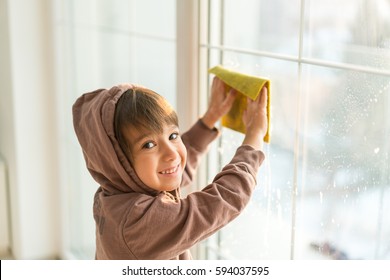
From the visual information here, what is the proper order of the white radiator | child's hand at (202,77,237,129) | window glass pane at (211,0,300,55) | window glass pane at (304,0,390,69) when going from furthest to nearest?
the white radiator < child's hand at (202,77,237,129) < window glass pane at (211,0,300,55) < window glass pane at (304,0,390,69)

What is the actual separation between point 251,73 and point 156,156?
40 centimetres

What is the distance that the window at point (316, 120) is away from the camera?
128cm

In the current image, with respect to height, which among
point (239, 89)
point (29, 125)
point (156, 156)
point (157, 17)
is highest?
point (157, 17)

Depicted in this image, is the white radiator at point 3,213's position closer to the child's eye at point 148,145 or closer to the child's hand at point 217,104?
the child's hand at point 217,104

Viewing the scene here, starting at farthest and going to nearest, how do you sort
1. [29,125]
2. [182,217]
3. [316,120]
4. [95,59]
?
[29,125], [95,59], [316,120], [182,217]

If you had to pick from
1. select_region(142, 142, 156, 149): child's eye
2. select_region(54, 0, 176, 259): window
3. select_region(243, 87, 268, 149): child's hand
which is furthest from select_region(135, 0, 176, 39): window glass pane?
select_region(142, 142, 156, 149): child's eye

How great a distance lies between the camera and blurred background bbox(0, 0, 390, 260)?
1303 millimetres

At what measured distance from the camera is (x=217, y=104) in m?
1.59

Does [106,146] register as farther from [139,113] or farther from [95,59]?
[95,59]

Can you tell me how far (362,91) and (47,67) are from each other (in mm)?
1732

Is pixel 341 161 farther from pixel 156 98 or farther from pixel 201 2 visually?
pixel 201 2

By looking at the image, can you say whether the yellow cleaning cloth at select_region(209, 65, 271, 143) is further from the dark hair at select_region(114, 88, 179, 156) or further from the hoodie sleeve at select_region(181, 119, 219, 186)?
the dark hair at select_region(114, 88, 179, 156)

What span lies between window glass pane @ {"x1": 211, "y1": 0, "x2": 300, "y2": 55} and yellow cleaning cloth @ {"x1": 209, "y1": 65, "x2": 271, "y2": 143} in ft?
0.36

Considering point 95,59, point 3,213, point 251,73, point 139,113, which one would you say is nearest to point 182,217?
point 139,113
